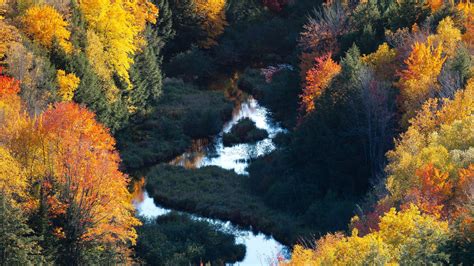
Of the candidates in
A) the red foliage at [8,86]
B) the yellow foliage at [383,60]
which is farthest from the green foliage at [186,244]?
the yellow foliage at [383,60]

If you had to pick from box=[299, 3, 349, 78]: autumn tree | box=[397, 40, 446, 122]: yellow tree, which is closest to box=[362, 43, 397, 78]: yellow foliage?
box=[397, 40, 446, 122]: yellow tree

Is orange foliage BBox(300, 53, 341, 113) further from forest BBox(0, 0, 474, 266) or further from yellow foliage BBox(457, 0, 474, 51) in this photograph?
yellow foliage BBox(457, 0, 474, 51)

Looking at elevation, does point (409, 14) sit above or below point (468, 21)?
above

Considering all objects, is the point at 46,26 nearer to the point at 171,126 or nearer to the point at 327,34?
the point at 171,126

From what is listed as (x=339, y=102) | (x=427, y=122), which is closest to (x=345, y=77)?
(x=339, y=102)

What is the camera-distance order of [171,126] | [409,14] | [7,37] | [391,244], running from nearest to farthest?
[391,244] → [7,37] → [409,14] → [171,126]

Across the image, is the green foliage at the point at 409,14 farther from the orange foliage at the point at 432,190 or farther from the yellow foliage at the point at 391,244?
the yellow foliage at the point at 391,244

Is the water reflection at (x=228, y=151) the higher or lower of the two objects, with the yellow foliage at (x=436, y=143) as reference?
higher

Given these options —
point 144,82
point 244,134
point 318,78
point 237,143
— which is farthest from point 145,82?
point 318,78
